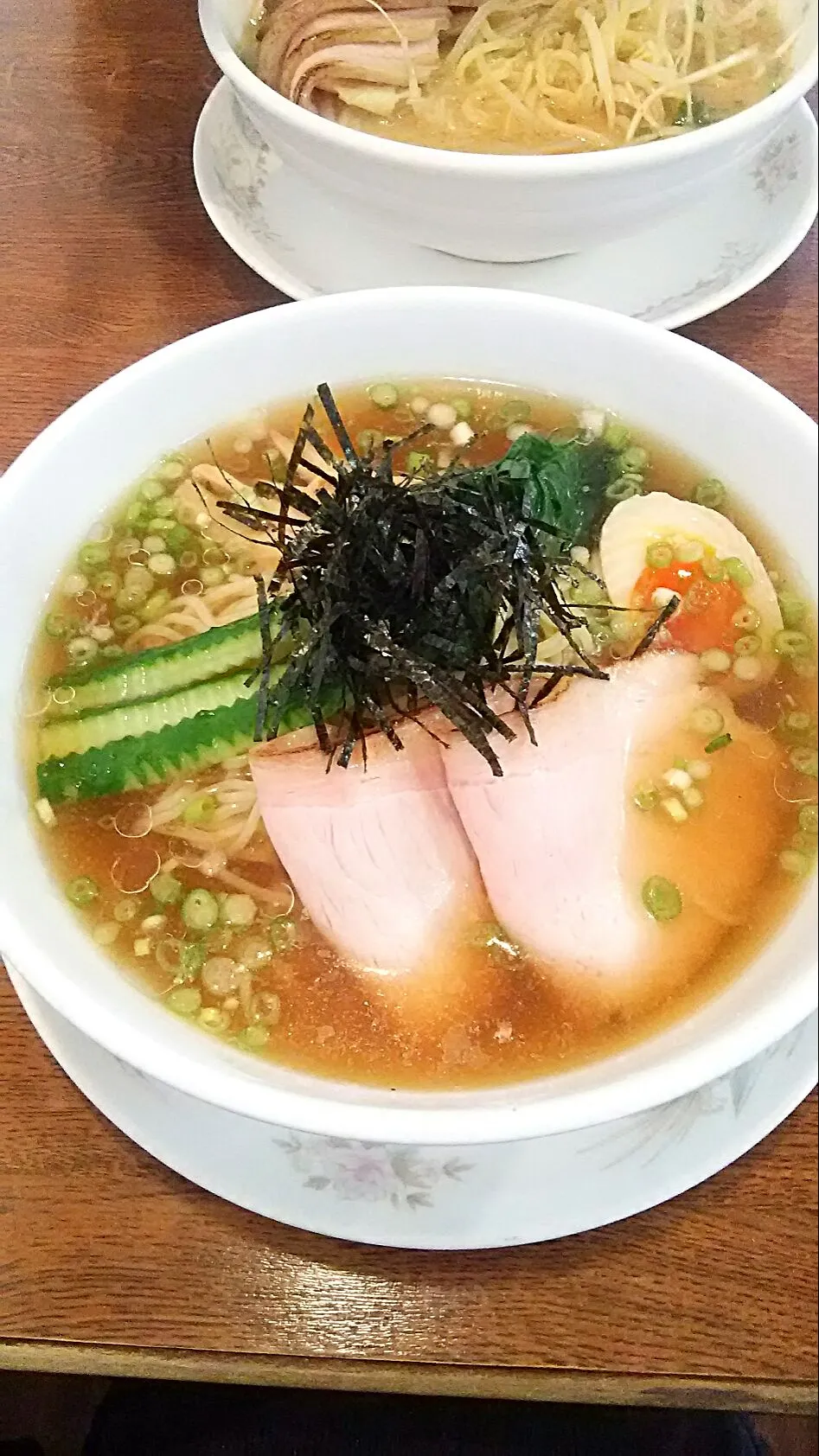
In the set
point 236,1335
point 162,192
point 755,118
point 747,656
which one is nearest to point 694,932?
point 747,656

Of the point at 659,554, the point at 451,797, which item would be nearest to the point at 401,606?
the point at 451,797

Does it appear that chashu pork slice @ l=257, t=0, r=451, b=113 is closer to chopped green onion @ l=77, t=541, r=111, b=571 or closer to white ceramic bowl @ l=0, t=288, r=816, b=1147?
white ceramic bowl @ l=0, t=288, r=816, b=1147

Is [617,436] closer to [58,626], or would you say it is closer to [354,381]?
[354,381]

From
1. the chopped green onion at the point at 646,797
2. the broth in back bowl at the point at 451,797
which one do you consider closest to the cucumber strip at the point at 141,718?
the broth in back bowl at the point at 451,797

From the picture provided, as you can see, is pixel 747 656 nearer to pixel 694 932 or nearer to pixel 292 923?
pixel 694 932

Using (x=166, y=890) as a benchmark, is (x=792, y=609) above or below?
above
